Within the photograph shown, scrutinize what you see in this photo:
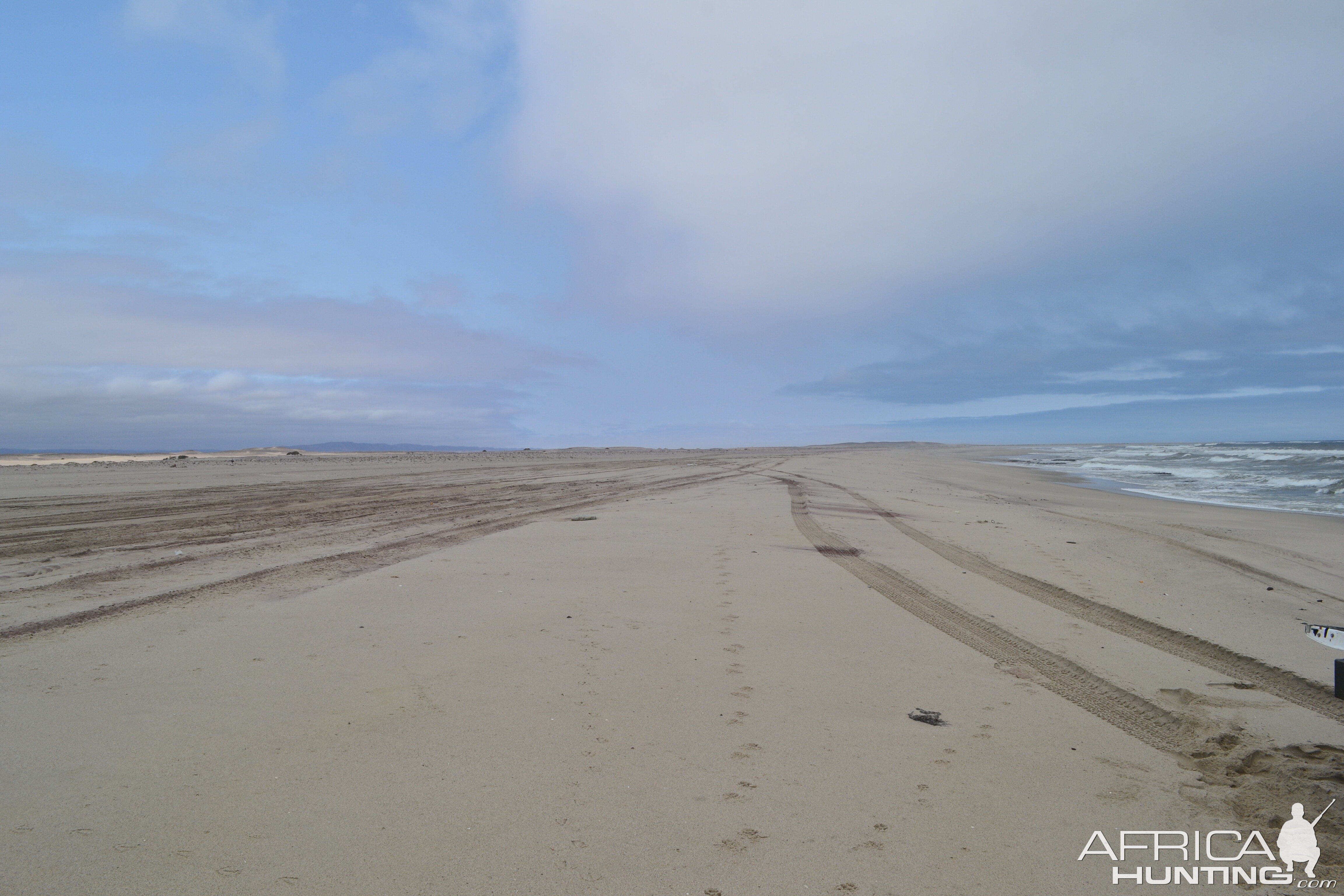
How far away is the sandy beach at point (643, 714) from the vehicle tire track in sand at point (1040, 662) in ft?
0.11

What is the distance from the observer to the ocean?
59.1 ft

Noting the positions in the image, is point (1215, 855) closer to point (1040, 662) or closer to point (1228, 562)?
point (1040, 662)

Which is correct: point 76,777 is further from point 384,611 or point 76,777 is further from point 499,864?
point 384,611

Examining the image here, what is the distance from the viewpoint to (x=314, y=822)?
2811 mm

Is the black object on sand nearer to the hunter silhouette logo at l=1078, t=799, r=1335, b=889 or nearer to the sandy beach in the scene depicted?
the sandy beach

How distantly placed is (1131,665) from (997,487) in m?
17.7

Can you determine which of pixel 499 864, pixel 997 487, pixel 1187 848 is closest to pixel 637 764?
pixel 499 864

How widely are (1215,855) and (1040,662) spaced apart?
207cm

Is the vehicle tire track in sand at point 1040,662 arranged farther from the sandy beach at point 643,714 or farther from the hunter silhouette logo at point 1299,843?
the hunter silhouette logo at point 1299,843

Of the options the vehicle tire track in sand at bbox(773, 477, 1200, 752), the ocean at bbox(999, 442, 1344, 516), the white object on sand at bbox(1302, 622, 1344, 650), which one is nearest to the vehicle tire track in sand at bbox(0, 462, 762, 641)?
the vehicle tire track in sand at bbox(773, 477, 1200, 752)

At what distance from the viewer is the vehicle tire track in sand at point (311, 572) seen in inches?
215

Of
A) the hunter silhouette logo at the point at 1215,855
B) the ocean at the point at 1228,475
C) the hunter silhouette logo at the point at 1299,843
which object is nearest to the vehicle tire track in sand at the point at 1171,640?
the hunter silhouette logo at the point at 1299,843

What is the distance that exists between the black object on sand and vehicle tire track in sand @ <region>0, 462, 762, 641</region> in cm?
566

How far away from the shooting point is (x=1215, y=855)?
2.75 meters
